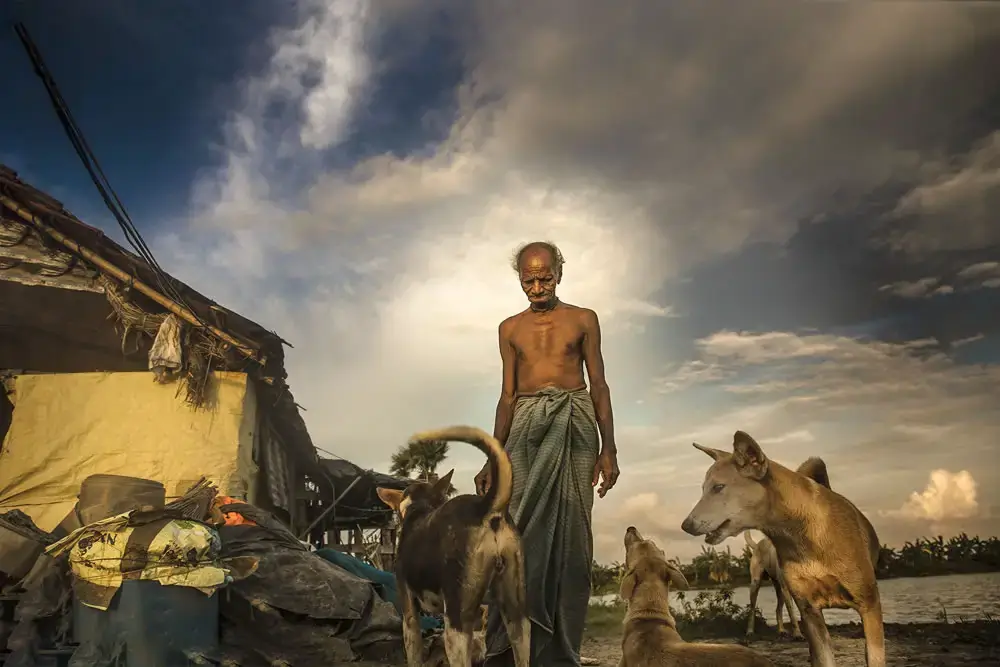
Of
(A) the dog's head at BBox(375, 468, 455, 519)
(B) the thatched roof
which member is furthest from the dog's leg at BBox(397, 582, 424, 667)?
(B) the thatched roof

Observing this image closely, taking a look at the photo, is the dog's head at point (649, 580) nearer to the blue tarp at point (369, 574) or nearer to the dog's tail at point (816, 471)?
the dog's tail at point (816, 471)

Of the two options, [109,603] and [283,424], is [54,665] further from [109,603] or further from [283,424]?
[283,424]

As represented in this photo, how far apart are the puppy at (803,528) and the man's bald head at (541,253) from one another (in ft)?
5.50

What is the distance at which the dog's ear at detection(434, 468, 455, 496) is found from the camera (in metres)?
5.05

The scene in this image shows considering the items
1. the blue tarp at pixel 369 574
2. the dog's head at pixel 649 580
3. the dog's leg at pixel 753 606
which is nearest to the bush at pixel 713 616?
the dog's leg at pixel 753 606

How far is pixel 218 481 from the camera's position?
8758mm

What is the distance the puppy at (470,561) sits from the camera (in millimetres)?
3854

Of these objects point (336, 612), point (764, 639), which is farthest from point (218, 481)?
point (764, 639)

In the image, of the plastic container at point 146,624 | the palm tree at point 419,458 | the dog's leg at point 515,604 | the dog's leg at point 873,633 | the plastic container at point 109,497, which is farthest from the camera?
the palm tree at point 419,458

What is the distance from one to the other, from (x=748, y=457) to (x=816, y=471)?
0.87 m

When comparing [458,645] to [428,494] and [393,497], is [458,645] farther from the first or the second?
[393,497]

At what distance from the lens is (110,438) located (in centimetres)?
882

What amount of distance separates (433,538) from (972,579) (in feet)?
24.7

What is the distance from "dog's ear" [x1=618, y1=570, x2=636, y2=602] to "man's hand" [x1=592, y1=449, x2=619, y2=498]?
0.60 metres
